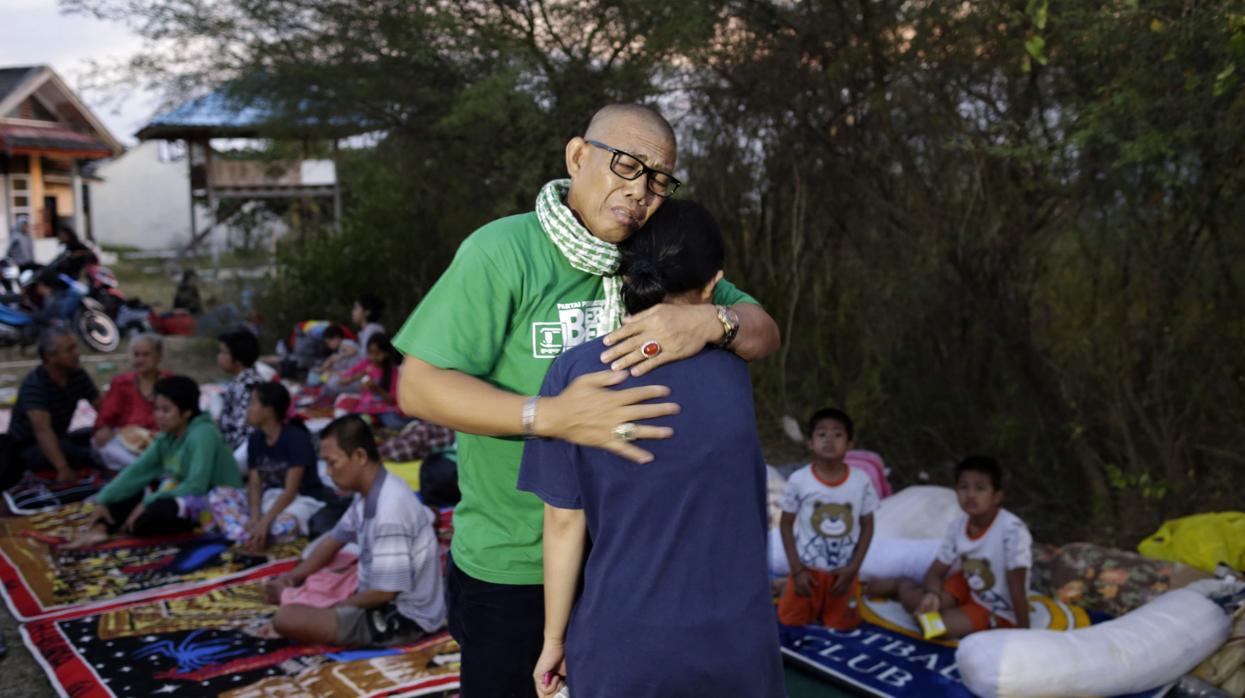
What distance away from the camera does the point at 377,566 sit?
428 centimetres

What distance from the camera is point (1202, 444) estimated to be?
5.23 m

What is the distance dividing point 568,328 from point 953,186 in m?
4.57

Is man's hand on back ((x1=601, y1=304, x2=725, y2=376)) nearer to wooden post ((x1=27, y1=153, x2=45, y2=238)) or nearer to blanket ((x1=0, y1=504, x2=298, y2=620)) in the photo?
blanket ((x1=0, y1=504, x2=298, y2=620))

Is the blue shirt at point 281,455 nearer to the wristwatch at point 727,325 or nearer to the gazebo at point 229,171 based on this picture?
the wristwatch at point 727,325

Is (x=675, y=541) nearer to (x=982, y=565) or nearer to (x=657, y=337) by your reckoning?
(x=657, y=337)

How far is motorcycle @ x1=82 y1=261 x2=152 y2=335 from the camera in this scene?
44.7ft

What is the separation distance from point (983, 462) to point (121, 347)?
11826 mm

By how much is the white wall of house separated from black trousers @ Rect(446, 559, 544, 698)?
36.7 m

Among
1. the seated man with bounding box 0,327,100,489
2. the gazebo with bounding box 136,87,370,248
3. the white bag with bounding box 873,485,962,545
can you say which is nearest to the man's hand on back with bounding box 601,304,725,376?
the white bag with bounding box 873,485,962,545

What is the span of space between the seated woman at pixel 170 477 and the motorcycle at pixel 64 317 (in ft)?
24.1

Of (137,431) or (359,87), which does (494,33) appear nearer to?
(359,87)

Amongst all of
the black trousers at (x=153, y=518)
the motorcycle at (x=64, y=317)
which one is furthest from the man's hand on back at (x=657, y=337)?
the motorcycle at (x=64, y=317)

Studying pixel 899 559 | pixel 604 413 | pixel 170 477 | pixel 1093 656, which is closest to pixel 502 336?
pixel 604 413

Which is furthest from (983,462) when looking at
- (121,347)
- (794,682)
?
(121,347)
